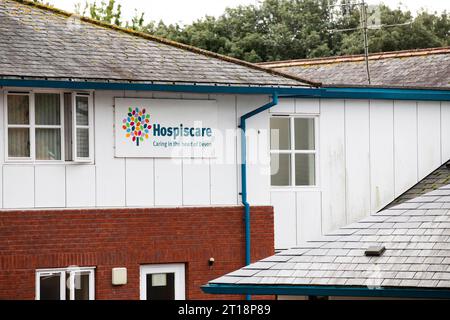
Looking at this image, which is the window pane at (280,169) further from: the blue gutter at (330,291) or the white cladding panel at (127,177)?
the blue gutter at (330,291)

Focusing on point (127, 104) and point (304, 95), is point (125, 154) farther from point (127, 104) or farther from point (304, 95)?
point (304, 95)

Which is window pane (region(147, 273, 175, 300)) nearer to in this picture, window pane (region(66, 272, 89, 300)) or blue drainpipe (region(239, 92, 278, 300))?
window pane (region(66, 272, 89, 300))

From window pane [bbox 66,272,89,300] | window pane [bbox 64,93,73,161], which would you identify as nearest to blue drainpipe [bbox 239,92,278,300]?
window pane [bbox 66,272,89,300]

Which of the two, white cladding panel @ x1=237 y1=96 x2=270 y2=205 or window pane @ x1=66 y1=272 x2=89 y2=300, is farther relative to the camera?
white cladding panel @ x1=237 y1=96 x2=270 y2=205

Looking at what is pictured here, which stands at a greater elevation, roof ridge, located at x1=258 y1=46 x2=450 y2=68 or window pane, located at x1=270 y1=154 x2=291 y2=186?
roof ridge, located at x1=258 y1=46 x2=450 y2=68

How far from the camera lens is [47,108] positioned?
73.3 ft

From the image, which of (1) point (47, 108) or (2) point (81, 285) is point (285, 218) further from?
(1) point (47, 108)

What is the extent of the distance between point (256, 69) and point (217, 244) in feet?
11.4

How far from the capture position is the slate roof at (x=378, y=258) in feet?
54.2

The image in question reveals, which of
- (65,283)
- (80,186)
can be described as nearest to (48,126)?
(80,186)

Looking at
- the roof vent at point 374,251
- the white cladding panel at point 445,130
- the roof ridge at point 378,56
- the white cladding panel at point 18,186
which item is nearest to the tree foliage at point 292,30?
the roof ridge at point 378,56

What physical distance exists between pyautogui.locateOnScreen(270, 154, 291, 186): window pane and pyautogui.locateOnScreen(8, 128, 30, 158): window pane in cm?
488

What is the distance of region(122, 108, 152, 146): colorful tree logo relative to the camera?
2288cm

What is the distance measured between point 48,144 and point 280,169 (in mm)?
4730
